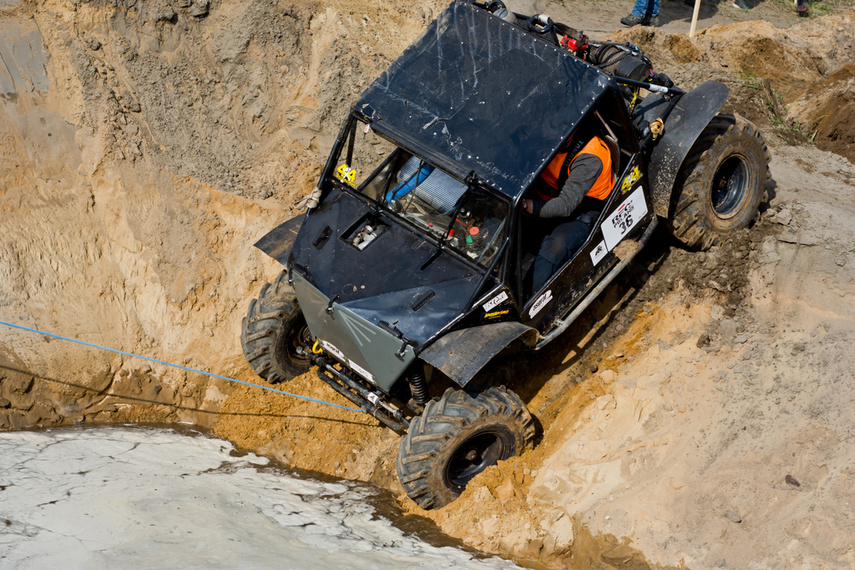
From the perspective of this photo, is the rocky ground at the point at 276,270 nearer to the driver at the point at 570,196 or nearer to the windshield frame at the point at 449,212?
the driver at the point at 570,196

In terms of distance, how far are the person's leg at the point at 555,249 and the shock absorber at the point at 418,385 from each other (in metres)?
0.98

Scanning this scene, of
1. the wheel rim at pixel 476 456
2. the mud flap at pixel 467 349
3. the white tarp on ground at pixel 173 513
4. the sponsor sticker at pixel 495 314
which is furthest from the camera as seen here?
the wheel rim at pixel 476 456

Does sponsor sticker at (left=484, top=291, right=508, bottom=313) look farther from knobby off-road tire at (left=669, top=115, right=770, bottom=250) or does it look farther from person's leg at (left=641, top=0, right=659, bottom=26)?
person's leg at (left=641, top=0, right=659, bottom=26)

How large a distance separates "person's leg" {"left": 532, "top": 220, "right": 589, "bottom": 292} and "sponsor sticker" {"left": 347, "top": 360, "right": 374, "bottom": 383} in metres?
1.28

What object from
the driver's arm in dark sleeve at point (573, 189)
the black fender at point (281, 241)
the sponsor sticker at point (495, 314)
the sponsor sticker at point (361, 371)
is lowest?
the sponsor sticker at point (361, 371)

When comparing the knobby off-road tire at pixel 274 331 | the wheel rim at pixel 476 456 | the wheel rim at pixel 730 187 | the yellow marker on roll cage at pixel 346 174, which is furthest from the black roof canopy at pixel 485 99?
the wheel rim at pixel 730 187

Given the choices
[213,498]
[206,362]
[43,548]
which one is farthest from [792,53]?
[43,548]

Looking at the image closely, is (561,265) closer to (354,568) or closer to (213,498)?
(354,568)

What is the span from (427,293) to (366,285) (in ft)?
1.36

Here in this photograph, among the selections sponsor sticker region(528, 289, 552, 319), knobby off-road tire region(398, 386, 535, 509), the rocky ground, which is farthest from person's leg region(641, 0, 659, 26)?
knobby off-road tire region(398, 386, 535, 509)

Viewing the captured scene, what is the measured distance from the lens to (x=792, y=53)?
9.35 metres

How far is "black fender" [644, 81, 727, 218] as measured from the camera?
5359 mm

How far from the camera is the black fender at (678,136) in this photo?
17.6ft

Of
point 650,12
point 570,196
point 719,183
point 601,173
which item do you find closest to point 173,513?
point 570,196
